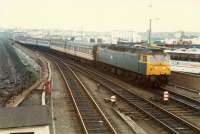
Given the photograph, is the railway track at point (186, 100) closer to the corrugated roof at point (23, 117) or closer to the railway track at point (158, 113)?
the railway track at point (158, 113)

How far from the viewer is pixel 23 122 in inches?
479

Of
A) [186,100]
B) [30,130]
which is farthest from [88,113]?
[30,130]

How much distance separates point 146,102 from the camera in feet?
80.8

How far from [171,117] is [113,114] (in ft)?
9.72

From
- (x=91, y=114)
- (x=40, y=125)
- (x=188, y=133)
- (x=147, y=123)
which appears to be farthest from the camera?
(x=91, y=114)

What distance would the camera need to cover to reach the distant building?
11930 mm

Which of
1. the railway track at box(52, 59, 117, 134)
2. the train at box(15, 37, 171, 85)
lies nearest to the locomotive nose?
the train at box(15, 37, 171, 85)

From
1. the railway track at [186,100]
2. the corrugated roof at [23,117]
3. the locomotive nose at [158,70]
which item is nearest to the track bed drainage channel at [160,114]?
the railway track at [186,100]

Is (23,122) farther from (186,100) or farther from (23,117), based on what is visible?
(186,100)

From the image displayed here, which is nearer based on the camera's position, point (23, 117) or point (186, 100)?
point (23, 117)

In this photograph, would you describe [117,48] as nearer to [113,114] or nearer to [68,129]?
[113,114]

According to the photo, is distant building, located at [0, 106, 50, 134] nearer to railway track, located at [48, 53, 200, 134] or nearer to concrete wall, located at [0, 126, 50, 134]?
concrete wall, located at [0, 126, 50, 134]

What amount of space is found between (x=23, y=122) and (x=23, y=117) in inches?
17.3

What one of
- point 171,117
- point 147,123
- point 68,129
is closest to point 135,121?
point 147,123
